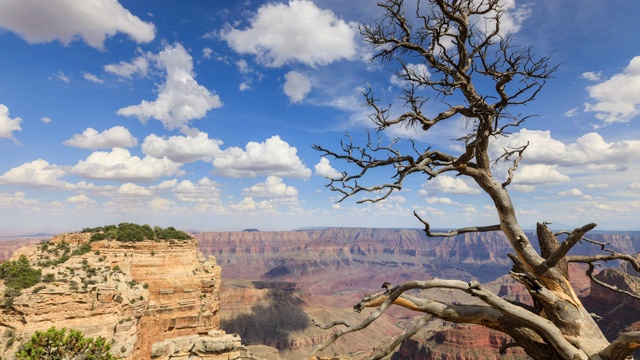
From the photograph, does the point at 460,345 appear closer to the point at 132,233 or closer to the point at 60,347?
the point at 132,233

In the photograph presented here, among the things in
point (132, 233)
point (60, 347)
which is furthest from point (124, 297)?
point (132, 233)

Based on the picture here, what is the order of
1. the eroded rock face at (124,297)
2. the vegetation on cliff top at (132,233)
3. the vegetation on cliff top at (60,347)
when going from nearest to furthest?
the vegetation on cliff top at (60,347) < the eroded rock face at (124,297) < the vegetation on cliff top at (132,233)

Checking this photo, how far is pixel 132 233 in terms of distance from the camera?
126ft

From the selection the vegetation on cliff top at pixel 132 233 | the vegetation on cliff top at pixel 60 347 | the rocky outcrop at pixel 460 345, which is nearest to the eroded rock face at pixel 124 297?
the vegetation on cliff top at pixel 132 233

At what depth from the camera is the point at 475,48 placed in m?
6.38

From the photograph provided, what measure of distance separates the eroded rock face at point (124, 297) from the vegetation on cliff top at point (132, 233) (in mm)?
1492

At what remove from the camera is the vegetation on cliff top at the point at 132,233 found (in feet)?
124

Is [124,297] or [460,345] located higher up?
[124,297]

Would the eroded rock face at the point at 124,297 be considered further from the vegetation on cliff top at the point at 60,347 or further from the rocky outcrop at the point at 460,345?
the rocky outcrop at the point at 460,345

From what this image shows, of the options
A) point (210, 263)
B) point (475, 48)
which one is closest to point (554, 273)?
point (475, 48)

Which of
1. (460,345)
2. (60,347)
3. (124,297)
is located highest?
(124,297)

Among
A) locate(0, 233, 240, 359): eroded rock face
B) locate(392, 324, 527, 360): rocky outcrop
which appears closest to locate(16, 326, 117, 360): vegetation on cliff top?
locate(0, 233, 240, 359): eroded rock face

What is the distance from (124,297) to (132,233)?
1392 cm

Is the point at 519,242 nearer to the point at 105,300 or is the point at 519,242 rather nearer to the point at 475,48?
the point at 475,48
